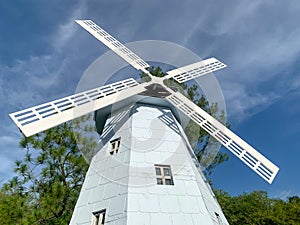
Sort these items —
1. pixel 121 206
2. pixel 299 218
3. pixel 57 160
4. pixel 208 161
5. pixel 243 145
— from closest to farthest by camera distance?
pixel 121 206 < pixel 243 145 < pixel 57 160 < pixel 208 161 < pixel 299 218

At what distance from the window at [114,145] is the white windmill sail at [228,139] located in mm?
1872

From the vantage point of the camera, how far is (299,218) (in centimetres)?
1678

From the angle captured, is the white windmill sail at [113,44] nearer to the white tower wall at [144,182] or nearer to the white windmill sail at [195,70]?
the white windmill sail at [195,70]

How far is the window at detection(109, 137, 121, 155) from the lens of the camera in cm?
657

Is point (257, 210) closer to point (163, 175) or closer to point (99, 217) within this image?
point (163, 175)

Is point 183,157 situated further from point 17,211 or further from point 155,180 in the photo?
point 17,211

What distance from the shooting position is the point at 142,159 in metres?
5.96

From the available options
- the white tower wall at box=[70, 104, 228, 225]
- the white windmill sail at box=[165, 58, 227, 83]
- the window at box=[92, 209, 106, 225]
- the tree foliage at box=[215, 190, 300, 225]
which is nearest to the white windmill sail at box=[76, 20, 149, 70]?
the white windmill sail at box=[165, 58, 227, 83]

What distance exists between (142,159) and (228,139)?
8.57 feet

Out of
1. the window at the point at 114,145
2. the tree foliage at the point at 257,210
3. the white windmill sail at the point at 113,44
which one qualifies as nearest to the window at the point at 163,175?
the window at the point at 114,145

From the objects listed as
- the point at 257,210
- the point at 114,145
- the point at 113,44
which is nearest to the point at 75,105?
the point at 114,145

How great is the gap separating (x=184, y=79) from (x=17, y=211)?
715cm

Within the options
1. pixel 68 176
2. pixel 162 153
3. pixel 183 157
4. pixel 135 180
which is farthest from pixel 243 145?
pixel 68 176

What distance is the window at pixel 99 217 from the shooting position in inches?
210
